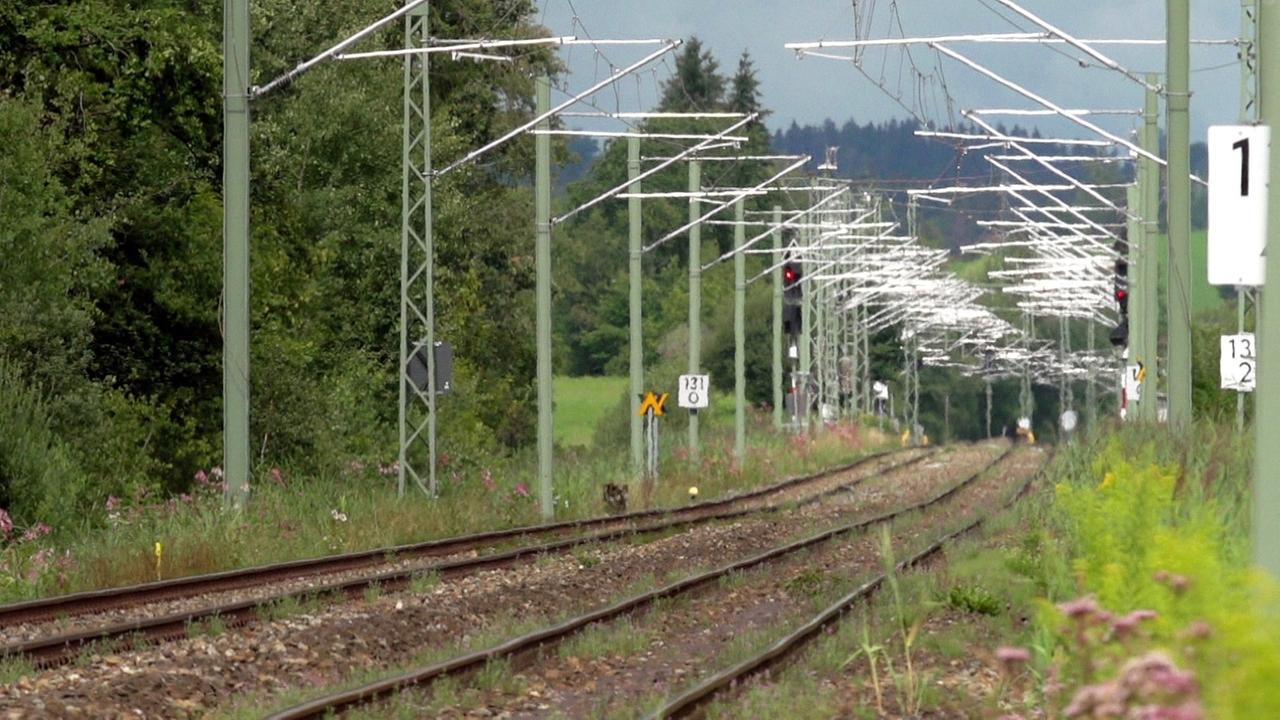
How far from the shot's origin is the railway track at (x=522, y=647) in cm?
1277

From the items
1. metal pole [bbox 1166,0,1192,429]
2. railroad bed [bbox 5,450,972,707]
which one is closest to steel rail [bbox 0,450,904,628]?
railroad bed [bbox 5,450,972,707]

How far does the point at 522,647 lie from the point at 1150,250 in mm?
30944

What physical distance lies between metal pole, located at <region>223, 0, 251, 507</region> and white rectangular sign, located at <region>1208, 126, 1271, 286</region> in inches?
617

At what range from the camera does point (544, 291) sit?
113 feet

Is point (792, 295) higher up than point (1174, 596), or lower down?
higher up

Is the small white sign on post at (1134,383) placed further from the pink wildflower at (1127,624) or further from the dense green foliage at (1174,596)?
the pink wildflower at (1127,624)

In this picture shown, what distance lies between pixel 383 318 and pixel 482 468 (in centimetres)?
819

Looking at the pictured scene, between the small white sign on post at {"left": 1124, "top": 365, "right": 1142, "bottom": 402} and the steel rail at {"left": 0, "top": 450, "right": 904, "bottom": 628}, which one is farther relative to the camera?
the small white sign on post at {"left": 1124, "top": 365, "right": 1142, "bottom": 402}

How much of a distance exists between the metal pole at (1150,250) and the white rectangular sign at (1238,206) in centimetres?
2391

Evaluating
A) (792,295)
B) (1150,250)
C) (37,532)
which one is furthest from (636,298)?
(37,532)

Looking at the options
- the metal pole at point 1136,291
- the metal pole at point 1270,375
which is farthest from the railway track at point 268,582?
the metal pole at point 1136,291

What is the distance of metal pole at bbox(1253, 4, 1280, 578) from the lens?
977 centimetres

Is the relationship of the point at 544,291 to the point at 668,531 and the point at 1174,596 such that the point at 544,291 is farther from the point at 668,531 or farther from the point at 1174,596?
the point at 1174,596

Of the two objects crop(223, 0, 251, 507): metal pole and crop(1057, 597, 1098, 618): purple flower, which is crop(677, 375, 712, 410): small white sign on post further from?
crop(1057, 597, 1098, 618): purple flower
